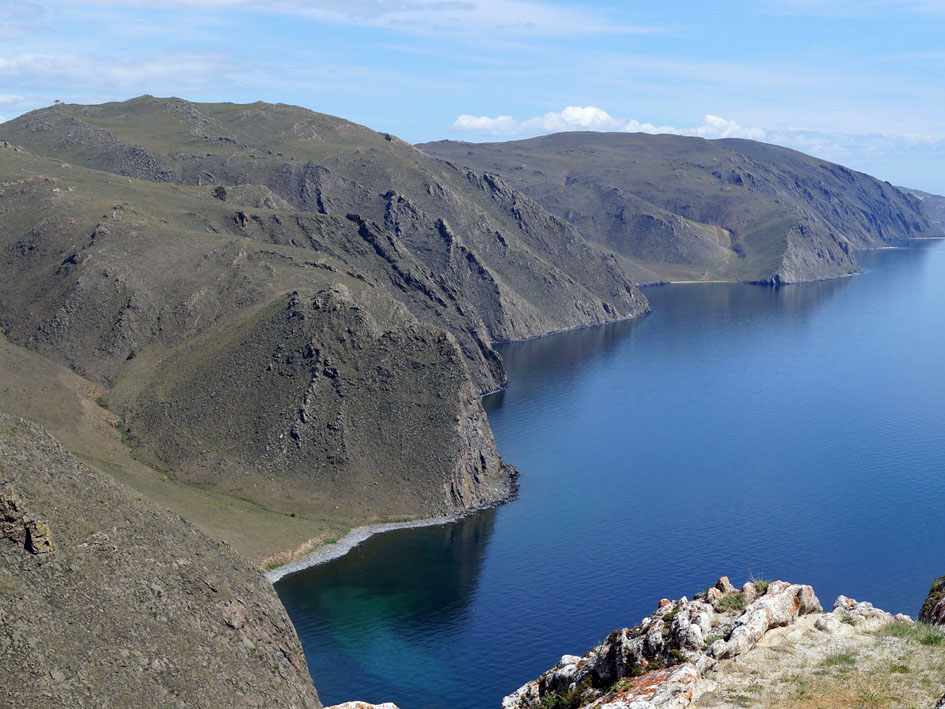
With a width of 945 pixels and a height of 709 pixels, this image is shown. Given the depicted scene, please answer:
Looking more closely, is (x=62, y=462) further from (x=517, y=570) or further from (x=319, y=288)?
(x=319, y=288)

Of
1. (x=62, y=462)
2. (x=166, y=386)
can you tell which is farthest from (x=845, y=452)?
(x=62, y=462)

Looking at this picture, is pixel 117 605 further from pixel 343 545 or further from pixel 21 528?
pixel 343 545

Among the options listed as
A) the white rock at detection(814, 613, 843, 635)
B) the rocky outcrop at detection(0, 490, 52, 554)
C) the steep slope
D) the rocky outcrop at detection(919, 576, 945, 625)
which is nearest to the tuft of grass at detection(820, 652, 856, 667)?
the white rock at detection(814, 613, 843, 635)

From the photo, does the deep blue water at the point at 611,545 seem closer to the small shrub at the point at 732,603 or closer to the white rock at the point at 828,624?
the small shrub at the point at 732,603

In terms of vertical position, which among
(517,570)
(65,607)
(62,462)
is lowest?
(517,570)

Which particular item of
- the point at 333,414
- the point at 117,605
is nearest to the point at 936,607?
the point at 117,605

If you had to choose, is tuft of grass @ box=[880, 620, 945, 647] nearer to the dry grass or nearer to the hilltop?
the dry grass
